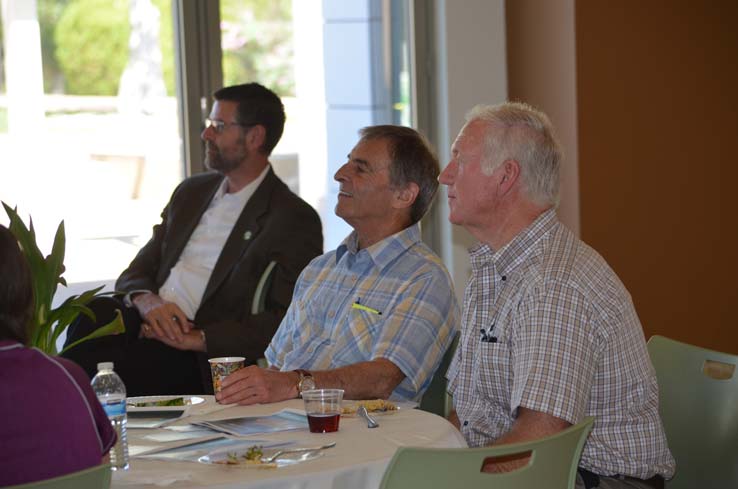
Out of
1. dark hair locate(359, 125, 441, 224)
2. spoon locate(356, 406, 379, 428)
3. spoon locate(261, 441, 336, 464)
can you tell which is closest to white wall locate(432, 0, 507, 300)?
dark hair locate(359, 125, 441, 224)

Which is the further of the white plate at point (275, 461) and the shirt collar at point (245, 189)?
the shirt collar at point (245, 189)

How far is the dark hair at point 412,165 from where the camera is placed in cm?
318

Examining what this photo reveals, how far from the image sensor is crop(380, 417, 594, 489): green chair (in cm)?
163

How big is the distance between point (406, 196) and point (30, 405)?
65.2 inches

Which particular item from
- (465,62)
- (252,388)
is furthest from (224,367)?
(465,62)

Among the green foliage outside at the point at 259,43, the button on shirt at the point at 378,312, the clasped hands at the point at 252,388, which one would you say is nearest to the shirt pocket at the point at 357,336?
the button on shirt at the point at 378,312

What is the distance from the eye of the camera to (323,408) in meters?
2.20

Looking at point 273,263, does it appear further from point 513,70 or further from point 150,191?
point 513,70

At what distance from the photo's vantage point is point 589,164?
204 inches

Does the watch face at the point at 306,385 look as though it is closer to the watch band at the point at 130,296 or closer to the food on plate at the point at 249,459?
the food on plate at the point at 249,459

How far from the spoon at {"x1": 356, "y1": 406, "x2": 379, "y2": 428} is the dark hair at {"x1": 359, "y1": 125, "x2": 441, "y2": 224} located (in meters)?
0.93

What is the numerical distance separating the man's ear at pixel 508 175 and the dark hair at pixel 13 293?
3.78 feet

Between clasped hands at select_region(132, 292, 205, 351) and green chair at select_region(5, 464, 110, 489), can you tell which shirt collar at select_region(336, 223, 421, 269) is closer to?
clasped hands at select_region(132, 292, 205, 351)

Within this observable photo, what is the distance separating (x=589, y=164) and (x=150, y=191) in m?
2.08
